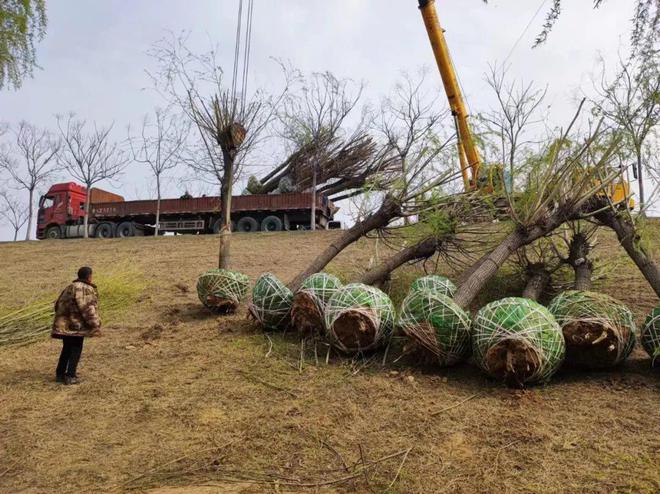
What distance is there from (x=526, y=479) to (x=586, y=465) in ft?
1.42

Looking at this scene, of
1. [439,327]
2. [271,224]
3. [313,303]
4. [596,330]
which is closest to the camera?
[596,330]

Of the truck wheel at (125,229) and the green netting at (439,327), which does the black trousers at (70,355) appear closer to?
the green netting at (439,327)

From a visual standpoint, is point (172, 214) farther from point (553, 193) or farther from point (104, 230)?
point (553, 193)

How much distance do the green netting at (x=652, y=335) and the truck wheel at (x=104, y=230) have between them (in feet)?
83.2

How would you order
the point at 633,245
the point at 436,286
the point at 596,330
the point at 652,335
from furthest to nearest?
the point at 633,245 < the point at 436,286 < the point at 652,335 < the point at 596,330

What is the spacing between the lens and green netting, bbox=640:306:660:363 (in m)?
4.61

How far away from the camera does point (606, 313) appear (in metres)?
4.53

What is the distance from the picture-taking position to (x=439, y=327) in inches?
191

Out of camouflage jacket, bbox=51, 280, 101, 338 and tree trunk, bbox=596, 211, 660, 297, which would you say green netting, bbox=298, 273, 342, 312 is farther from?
tree trunk, bbox=596, 211, 660, 297

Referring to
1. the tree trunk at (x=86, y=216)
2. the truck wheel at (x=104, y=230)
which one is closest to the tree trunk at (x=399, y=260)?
the tree trunk at (x=86, y=216)

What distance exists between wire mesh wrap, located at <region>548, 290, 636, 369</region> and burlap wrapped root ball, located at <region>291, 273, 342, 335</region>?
8.09 feet

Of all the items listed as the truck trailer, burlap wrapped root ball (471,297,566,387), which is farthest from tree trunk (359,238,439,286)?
the truck trailer

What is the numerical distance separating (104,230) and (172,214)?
161 inches

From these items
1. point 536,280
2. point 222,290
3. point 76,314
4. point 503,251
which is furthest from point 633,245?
point 76,314
